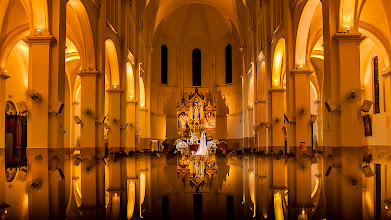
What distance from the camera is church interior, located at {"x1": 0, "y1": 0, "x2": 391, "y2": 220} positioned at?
10.3 ft

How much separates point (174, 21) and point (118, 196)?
3988 centimetres

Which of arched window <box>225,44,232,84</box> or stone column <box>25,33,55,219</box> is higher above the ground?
arched window <box>225,44,232,84</box>

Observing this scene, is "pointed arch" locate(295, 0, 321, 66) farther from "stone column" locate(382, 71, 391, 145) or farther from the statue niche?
the statue niche

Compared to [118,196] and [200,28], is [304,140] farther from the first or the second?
[200,28]

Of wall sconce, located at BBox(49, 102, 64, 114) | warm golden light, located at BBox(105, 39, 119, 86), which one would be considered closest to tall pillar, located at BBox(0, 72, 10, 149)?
warm golden light, located at BBox(105, 39, 119, 86)

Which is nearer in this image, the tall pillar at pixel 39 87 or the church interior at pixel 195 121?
the church interior at pixel 195 121

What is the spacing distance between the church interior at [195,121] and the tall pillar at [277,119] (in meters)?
0.07

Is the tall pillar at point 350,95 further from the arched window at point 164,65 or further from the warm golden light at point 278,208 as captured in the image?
the arched window at point 164,65

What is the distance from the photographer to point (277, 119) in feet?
73.5

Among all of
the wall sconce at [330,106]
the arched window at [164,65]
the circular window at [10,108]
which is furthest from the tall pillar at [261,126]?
the arched window at [164,65]

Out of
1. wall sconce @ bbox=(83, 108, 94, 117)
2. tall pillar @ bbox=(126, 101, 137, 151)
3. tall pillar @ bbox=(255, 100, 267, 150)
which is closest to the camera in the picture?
wall sconce @ bbox=(83, 108, 94, 117)

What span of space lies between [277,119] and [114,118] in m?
9.35

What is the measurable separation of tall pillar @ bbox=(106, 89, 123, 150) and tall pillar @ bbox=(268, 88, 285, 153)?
29.1 feet

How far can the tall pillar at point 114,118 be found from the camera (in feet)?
73.5
